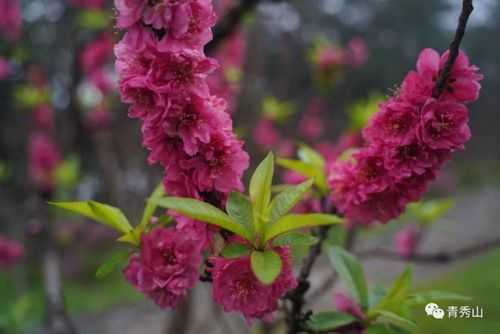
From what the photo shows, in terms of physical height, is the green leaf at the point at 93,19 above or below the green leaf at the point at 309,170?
above

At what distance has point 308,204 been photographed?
5.44 feet

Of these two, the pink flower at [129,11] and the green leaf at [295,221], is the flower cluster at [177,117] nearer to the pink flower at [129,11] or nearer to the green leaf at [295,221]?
the pink flower at [129,11]

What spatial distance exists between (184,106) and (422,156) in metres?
0.45

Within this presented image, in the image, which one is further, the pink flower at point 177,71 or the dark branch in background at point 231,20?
the dark branch in background at point 231,20

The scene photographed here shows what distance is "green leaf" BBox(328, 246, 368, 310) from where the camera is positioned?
3.78ft

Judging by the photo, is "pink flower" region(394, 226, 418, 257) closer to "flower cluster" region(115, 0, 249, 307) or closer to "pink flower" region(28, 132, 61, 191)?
"flower cluster" region(115, 0, 249, 307)

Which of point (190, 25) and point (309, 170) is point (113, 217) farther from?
point (309, 170)

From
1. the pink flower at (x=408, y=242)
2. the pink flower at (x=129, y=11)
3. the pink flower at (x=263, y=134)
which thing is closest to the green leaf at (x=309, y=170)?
the pink flower at (x=129, y=11)

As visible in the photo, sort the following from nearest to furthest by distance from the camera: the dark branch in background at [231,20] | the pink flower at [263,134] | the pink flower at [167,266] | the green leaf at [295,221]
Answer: the green leaf at [295,221] → the pink flower at [167,266] → the dark branch in background at [231,20] → the pink flower at [263,134]

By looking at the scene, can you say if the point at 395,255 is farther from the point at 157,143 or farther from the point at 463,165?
the point at 463,165

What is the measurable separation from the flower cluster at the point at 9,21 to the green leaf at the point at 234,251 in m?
2.77

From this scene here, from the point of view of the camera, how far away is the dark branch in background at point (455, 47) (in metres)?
0.85

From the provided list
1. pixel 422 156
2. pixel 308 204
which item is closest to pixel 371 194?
pixel 422 156

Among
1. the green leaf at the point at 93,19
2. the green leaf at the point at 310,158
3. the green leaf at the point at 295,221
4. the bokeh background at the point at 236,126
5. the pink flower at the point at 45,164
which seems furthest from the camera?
the pink flower at the point at 45,164
